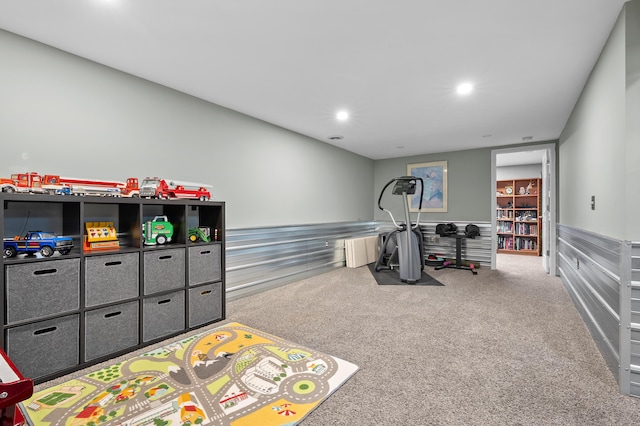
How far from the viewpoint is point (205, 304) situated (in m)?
2.72

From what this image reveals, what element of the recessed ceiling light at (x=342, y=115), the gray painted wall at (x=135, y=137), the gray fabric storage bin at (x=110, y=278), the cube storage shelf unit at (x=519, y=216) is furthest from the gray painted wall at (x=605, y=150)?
the cube storage shelf unit at (x=519, y=216)

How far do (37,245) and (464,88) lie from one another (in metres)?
3.68

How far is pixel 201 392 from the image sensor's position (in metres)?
1.70

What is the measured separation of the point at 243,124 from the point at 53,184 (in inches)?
84.6

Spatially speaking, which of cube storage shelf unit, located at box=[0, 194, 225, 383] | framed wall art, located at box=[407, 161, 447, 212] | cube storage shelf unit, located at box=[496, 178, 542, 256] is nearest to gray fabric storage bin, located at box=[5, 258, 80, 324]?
cube storage shelf unit, located at box=[0, 194, 225, 383]

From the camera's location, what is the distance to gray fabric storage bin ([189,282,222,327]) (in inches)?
103

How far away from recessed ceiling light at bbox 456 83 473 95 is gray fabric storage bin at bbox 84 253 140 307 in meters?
3.24

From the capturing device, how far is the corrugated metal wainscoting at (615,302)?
166 centimetres

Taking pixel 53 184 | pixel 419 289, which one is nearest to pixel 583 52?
pixel 419 289

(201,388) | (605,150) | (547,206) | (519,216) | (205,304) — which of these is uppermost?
(605,150)

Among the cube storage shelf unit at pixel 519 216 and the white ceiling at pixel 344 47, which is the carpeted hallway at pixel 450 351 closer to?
the white ceiling at pixel 344 47

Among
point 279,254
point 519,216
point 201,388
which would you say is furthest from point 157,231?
point 519,216

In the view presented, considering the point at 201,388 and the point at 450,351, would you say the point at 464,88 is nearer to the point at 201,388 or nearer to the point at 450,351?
the point at 450,351

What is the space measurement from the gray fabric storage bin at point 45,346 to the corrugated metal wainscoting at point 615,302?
11.0 ft
